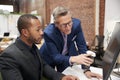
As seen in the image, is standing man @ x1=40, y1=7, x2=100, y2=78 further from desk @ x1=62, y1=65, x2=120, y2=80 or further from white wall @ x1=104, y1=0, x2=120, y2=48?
white wall @ x1=104, y1=0, x2=120, y2=48

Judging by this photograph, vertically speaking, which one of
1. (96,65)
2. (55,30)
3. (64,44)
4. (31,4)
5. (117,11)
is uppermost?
(31,4)

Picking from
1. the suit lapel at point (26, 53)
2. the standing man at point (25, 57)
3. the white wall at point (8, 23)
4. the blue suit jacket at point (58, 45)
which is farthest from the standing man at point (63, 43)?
the white wall at point (8, 23)

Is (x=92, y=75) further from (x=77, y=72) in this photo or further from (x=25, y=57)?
(x=25, y=57)

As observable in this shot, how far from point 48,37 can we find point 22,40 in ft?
1.39

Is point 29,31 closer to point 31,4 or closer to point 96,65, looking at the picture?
point 96,65

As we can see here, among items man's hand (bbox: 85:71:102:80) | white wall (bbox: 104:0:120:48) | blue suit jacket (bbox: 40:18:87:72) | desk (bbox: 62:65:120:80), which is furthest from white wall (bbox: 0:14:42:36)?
man's hand (bbox: 85:71:102:80)

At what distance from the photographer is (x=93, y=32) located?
421 cm

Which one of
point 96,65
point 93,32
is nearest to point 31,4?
point 93,32

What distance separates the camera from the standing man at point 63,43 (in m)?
1.67

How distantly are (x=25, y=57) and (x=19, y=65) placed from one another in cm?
8

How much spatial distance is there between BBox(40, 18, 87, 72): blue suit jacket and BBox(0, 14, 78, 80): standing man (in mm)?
238

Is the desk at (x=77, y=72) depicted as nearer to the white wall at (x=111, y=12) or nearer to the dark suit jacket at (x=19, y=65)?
the dark suit jacket at (x=19, y=65)

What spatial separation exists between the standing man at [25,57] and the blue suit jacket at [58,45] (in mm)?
238

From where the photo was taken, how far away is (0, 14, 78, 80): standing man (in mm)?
1276
